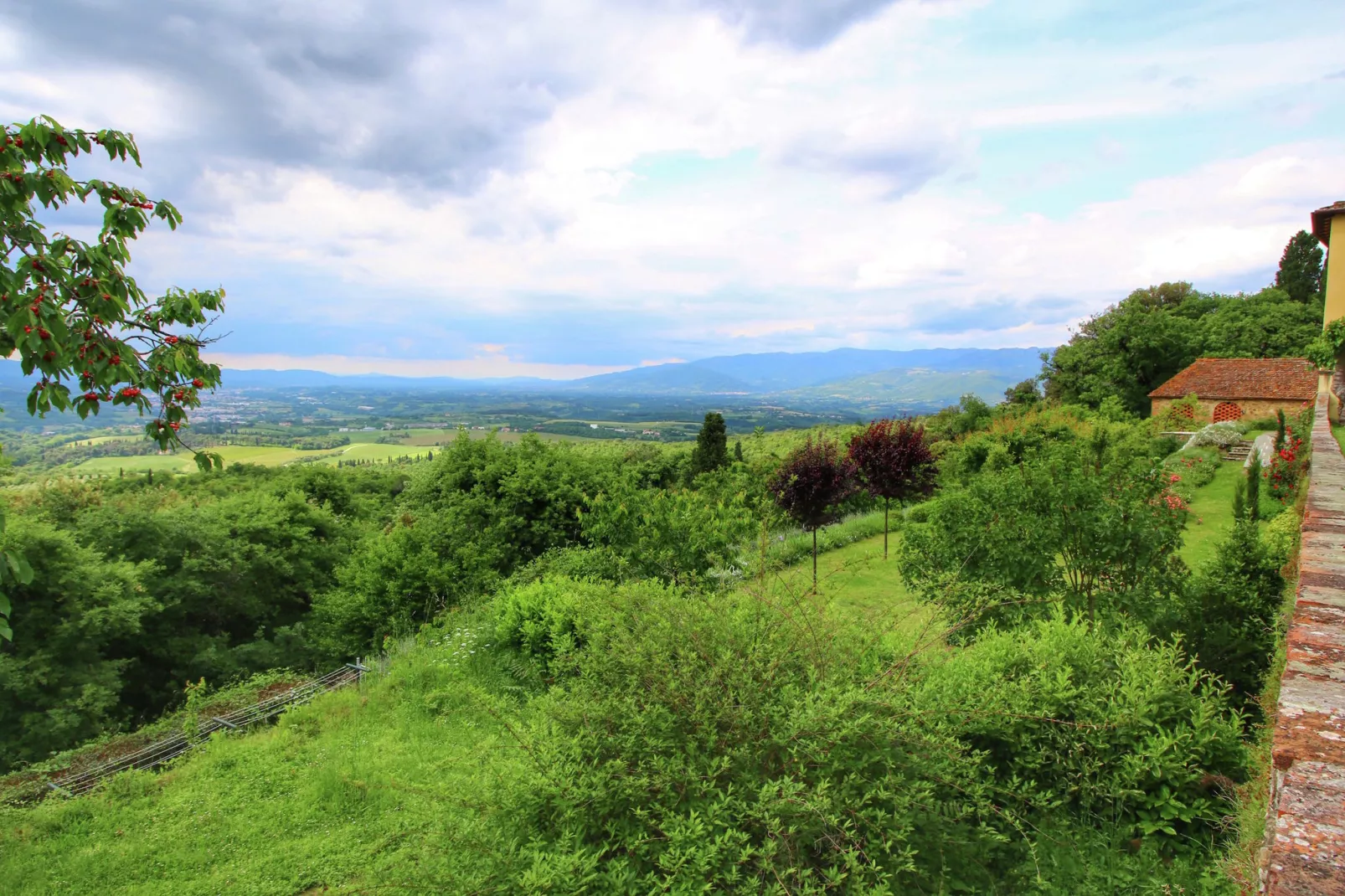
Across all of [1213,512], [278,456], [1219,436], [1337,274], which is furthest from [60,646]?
[278,456]

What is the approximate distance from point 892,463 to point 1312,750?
32.7 feet

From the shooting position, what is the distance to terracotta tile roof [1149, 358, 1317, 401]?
21.6m

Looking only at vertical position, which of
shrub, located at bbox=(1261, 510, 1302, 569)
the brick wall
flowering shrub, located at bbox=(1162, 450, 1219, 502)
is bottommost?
flowering shrub, located at bbox=(1162, 450, 1219, 502)

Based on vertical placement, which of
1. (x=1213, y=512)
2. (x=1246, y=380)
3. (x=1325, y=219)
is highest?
(x=1325, y=219)

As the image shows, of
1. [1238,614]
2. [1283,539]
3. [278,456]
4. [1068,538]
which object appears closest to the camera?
[1238,614]

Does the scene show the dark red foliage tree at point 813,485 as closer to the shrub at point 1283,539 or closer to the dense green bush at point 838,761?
the shrub at point 1283,539

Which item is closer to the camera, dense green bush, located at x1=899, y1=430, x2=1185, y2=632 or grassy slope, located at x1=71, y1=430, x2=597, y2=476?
dense green bush, located at x1=899, y1=430, x2=1185, y2=632

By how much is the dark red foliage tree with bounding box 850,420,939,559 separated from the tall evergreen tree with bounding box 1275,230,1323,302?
4170 centimetres

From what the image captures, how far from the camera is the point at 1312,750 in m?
1.99

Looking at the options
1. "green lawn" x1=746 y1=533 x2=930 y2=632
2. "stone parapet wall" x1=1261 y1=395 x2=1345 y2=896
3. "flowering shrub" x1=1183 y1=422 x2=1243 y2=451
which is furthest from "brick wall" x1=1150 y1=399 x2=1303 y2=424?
"stone parapet wall" x1=1261 y1=395 x2=1345 y2=896

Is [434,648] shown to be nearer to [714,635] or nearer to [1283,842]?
[714,635]

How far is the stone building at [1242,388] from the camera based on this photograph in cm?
2150

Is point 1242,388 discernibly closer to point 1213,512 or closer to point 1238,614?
point 1213,512

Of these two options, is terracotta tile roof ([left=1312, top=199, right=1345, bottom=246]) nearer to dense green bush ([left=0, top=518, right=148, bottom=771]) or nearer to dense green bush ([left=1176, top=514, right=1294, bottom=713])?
dense green bush ([left=1176, top=514, right=1294, bottom=713])
